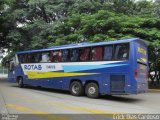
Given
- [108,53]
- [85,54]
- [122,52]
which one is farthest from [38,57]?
[122,52]

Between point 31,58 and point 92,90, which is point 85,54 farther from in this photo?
point 31,58

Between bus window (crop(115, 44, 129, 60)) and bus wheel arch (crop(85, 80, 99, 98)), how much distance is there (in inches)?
80.8

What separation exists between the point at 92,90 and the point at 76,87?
1.40 m

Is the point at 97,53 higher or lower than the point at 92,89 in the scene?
higher

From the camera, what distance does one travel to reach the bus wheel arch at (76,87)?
17.0 m

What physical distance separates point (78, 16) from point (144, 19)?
5129mm

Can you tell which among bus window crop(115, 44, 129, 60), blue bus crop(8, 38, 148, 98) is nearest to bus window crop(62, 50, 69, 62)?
blue bus crop(8, 38, 148, 98)

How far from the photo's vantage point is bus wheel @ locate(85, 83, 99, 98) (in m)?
16.1

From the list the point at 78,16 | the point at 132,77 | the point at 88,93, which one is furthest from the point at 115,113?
the point at 78,16

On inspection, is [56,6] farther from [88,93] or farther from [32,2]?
[88,93]

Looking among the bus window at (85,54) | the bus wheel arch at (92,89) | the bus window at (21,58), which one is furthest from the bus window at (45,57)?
the bus wheel arch at (92,89)

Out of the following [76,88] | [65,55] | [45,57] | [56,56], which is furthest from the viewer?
[45,57]

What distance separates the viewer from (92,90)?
53.5 ft

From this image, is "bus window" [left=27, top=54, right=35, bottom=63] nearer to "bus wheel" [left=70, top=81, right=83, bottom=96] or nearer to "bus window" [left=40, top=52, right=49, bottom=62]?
"bus window" [left=40, top=52, right=49, bottom=62]
